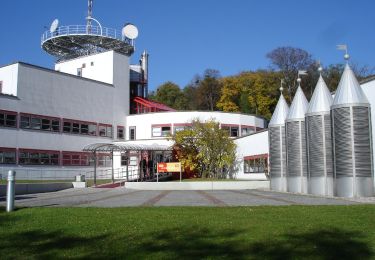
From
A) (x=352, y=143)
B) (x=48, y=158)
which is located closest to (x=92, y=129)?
(x=48, y=158)

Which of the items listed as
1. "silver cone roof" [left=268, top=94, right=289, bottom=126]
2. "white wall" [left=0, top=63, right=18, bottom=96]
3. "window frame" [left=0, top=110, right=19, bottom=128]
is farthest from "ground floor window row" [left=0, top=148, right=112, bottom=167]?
"silver cone roof" [left=268, top=94, right=289, bottom=126]

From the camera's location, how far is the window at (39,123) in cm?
4050

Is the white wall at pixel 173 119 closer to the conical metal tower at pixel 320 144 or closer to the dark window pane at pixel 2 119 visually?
the dark window pane at pixel 2 119

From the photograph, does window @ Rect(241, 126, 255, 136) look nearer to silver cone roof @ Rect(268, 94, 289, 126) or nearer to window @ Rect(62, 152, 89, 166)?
window @ Rect(62, 152, 89, 166)

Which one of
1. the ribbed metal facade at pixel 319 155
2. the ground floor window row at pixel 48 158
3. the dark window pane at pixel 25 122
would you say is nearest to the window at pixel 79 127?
the ground floor window row at pixel 48 158

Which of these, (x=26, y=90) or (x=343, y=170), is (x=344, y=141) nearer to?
(x=343, y=170)

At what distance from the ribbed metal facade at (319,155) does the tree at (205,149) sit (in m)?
16.3

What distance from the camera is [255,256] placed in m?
7.11

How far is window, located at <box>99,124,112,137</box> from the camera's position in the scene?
4822 cm

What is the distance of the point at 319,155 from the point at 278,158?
497 cm

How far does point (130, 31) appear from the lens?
5566 centimetres

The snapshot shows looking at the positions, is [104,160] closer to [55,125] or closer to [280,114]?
[55,125]

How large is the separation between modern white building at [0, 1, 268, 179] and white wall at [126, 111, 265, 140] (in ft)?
0.34

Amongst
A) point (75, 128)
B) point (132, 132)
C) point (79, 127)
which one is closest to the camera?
point (75, 128)
